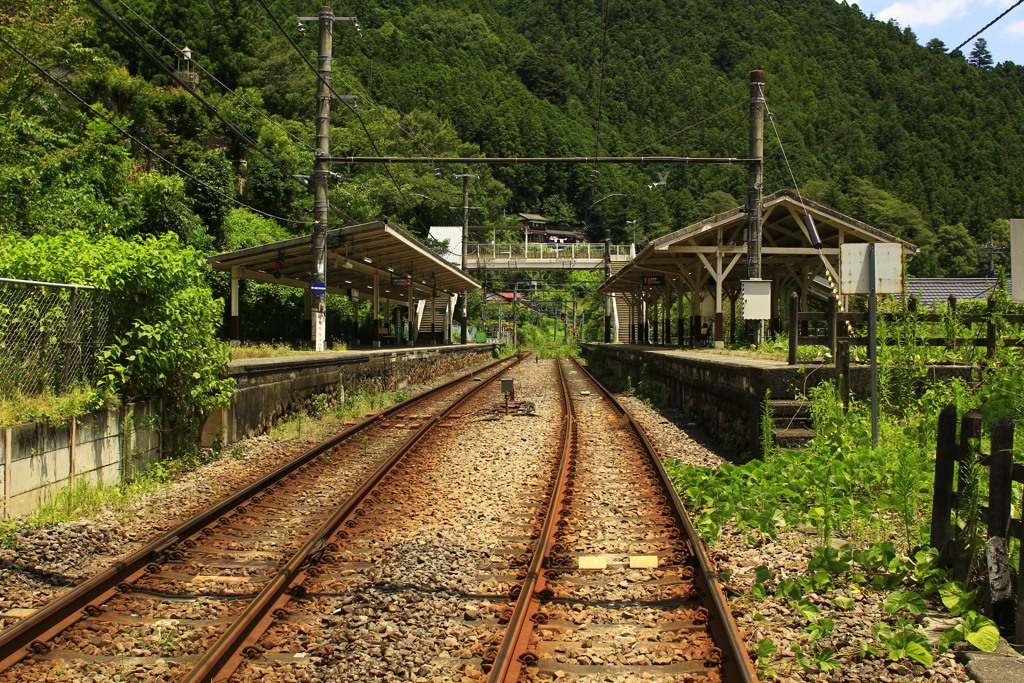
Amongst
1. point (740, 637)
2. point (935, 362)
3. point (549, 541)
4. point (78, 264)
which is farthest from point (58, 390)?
point (935, 362)

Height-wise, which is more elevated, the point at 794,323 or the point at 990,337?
the point at 794,323

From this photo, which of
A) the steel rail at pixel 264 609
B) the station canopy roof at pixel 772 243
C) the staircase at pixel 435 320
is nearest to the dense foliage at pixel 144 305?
the steel rail at pixel 264 609

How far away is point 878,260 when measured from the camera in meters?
7.32

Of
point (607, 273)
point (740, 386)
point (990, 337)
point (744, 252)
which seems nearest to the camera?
point (990, 337)

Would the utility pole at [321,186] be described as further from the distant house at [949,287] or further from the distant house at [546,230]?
the distant house at [546,230]

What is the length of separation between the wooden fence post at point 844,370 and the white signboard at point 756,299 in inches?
211

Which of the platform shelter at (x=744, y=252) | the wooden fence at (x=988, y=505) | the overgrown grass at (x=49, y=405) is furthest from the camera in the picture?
the platform shelter at (x=744, y=252)

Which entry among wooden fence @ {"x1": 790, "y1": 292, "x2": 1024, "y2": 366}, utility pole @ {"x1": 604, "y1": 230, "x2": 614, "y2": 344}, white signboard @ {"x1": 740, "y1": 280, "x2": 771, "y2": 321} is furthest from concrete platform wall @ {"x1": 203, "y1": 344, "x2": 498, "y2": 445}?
utility pole @ {"x1": 604, "y1": 230, "x2": 614, "y2": 344}

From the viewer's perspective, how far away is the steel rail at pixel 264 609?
3648 mm

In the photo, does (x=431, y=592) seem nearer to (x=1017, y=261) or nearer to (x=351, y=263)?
(x=1017, y=261)

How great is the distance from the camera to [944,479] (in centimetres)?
493

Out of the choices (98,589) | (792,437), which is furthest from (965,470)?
(98,589)

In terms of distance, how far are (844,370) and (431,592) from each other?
557 centimetres

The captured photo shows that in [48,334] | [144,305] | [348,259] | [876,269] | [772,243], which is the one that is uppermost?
[772,243]
